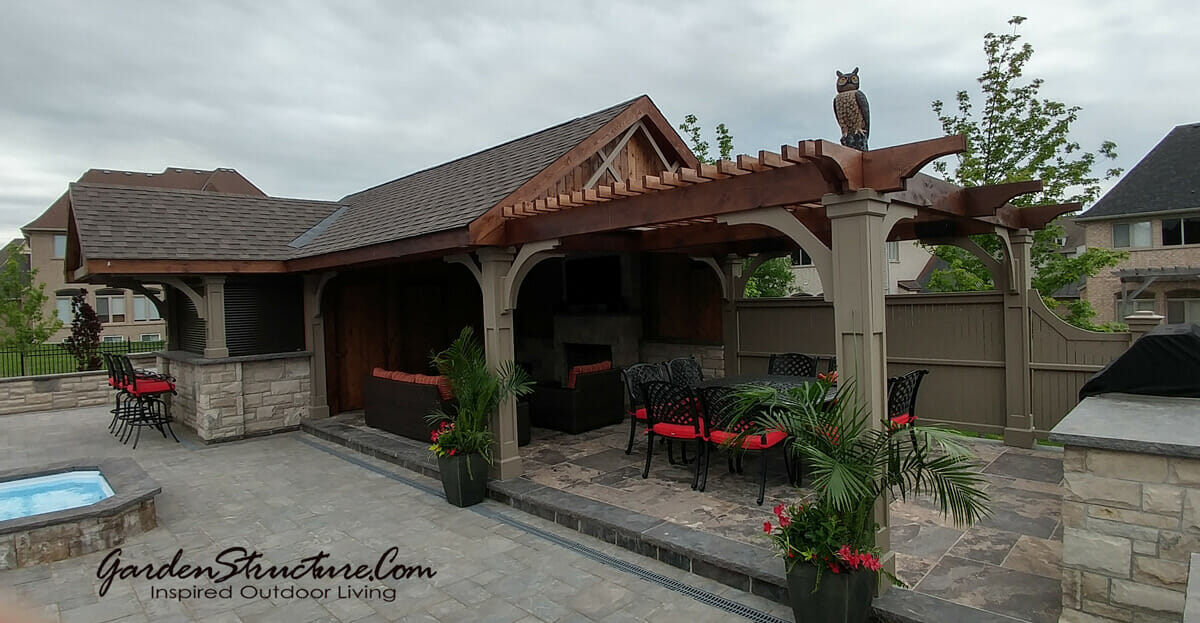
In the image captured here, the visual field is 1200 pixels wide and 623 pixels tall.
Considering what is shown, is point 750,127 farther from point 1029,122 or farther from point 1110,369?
point 1110,369

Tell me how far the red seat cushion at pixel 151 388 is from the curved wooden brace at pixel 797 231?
8437 millimetres

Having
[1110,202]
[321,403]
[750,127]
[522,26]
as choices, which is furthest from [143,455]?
[1110,202]

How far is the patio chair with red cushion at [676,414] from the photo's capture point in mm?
5234

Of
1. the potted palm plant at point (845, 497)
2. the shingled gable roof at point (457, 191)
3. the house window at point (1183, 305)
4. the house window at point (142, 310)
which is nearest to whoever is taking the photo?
the potted palm plant at point (845, 497)

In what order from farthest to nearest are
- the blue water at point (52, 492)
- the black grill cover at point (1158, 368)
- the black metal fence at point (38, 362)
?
the black metal fence at point (38, 362)
the blue water at point (52, 492)
the black grill cover at point (1158, 368)

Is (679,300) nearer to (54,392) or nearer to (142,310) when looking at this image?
(54,392)

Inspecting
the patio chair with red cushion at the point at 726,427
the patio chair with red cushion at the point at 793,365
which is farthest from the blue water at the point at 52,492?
the patio chair with red cushion at the point at 793,365

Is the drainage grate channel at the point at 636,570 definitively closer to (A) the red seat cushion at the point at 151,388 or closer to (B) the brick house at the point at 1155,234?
(A) the red seat cushion at the point at 151,388

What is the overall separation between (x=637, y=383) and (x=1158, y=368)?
3954 mm

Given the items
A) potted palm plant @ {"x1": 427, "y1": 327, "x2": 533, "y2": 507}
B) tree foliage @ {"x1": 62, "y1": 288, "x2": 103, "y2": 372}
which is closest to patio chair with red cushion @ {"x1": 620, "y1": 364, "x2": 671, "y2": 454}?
potted palm plant @ {"x1": 427, "y1": 327, "x2": 533, "y2": 507}

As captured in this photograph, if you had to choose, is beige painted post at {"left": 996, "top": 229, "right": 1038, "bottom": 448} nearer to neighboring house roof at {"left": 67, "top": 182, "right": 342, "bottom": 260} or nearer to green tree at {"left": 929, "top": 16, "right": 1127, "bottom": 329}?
green tree at {"left": 929, "top": 16, "right": 1127, "bottom": 329}

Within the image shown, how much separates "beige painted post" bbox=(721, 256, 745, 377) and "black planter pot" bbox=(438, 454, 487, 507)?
366 centimetres

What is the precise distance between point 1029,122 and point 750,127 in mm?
7725

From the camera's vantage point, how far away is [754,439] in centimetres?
495
